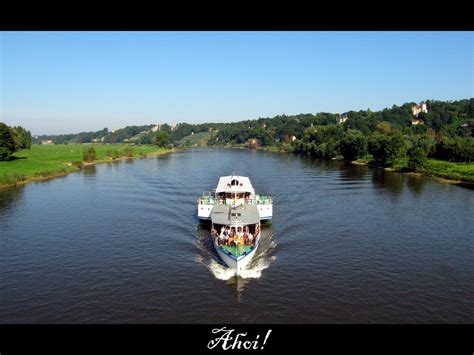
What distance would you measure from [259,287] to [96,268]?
49.8 feet

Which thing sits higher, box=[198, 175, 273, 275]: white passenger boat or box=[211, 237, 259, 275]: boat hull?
box=[198, 175, 273, 275]: white passenger boat

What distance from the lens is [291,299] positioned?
1229 inches

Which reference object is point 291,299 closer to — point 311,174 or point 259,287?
point 259,287

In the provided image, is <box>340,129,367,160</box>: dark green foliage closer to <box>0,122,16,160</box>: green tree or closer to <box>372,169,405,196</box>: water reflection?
<box>372,169,405,196</box>: water reflection

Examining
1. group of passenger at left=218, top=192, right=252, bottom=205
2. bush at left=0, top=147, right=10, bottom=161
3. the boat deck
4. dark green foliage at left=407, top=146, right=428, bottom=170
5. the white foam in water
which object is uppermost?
bush at left=0, top=147, right=10, bottom=161

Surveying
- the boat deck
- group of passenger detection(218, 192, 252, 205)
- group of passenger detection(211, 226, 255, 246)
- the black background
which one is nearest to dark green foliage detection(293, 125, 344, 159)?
group of passenger detection(218, 192, 252, 205)

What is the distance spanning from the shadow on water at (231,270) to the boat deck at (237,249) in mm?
1527

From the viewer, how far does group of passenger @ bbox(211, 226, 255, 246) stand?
39.1 meters

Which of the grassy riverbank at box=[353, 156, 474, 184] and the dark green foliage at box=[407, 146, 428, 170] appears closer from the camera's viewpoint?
the grassy riverbank at box=[353, 156, 474, 184]
